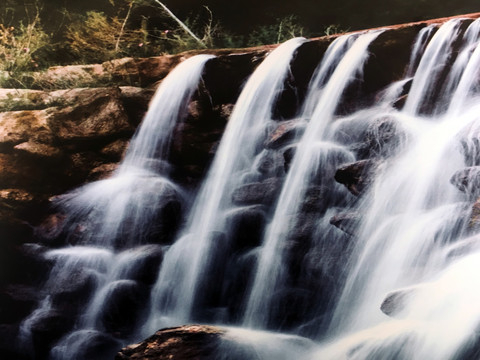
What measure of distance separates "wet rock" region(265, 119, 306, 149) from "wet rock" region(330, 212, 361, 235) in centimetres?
46

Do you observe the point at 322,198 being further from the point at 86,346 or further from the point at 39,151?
the point at 39,151

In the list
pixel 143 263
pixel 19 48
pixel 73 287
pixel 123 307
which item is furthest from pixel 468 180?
Answer: pixel 19 48

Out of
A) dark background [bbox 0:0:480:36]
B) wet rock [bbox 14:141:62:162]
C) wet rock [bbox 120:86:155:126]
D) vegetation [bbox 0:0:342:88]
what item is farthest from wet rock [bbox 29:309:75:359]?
dark background [bbox 0:0:480:36]

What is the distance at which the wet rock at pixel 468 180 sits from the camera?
75.3 inches

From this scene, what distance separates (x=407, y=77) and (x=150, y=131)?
4.16 feet

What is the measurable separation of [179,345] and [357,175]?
975 mm

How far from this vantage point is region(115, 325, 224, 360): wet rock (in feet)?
6.86

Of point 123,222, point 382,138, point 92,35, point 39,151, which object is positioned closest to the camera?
point 382,138

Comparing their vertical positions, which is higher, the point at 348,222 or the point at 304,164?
the point at 304,164

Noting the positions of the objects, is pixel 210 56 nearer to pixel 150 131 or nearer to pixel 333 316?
pixel 150 131

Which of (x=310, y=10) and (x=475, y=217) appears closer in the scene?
(x=475, y=217)

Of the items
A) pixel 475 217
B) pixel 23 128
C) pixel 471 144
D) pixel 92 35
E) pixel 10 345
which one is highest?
pixel 92 35

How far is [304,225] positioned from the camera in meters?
2.28

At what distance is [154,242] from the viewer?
2.54m
